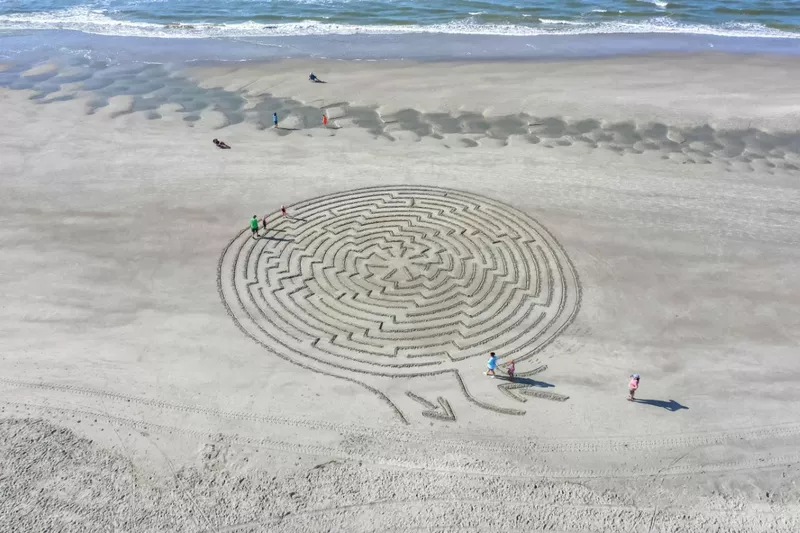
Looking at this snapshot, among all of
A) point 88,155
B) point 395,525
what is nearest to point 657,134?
point 395,525

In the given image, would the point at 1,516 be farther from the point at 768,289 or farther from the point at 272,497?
the point at 768,289

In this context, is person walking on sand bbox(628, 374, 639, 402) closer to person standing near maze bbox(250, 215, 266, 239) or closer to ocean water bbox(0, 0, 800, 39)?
person standing near maze bbox(250, 215, 266, 239)

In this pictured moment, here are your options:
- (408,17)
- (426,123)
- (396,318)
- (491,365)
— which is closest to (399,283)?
(396,318)

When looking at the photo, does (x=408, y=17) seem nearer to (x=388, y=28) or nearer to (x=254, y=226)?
(x=388, y=28)

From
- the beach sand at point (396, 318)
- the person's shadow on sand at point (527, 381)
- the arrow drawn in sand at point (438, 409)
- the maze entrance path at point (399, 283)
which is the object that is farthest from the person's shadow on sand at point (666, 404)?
the arrow drawn in sand at point (438, 409)

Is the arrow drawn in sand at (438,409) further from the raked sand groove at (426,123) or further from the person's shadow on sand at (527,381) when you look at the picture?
the raked sand groove at (426,123)

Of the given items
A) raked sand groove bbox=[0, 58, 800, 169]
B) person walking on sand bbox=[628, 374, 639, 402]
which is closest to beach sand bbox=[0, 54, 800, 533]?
raked sand groove bbox=[0, 58, 800, 169]
